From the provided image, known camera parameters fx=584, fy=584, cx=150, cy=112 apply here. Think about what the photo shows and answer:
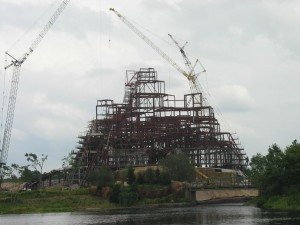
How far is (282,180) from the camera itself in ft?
310

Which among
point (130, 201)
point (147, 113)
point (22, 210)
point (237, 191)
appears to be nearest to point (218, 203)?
point (237, 191)

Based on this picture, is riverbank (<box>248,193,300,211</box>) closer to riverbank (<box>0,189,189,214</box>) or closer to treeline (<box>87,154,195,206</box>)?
riverbank (<box>0,189,189,214</box>)

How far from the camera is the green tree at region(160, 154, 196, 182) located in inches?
5443

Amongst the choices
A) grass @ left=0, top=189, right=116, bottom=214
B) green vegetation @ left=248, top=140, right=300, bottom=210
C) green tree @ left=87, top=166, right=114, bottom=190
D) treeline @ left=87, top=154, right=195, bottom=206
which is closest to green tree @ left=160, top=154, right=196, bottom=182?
treeline @ left=87, top=154, right=195, bottom=206

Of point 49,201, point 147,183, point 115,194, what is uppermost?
point 147,183

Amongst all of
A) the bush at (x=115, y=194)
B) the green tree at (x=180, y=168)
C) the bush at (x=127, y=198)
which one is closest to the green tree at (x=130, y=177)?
the bush at (x=115, y=194)

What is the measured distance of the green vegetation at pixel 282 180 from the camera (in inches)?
3565

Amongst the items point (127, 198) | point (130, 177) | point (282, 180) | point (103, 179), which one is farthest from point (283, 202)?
point (103, 179)

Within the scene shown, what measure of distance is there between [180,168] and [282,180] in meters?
46.9

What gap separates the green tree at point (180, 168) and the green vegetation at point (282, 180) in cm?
3958

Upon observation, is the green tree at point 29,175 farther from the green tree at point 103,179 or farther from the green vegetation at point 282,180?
the green vegetation at point 282,180

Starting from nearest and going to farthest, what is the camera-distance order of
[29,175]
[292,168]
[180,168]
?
[292,168] → [180,168] → [29,175]

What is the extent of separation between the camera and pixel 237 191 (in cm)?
13238

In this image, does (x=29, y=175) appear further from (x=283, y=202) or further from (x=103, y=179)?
(x=283, y=202)
